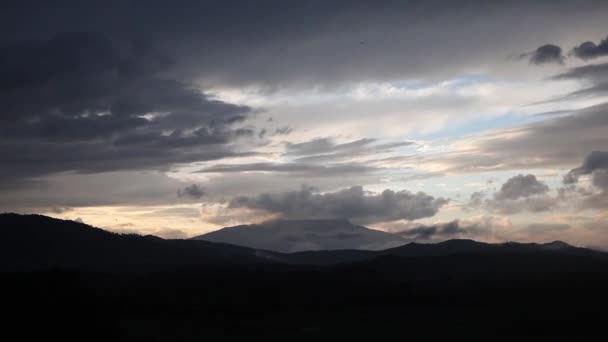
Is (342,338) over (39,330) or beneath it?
beneath

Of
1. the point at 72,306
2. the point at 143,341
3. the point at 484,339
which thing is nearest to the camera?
the point at 72,306

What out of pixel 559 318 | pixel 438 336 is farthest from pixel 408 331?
pixel 559 318

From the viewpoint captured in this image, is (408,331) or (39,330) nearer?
(39,330)

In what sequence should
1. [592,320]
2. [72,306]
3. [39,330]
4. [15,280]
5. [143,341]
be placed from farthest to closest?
[592,320]
[143,341]
[15,280]
[72,306]
[39,330]

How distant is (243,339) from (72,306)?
6772 cm

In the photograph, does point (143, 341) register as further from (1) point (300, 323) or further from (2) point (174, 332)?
(1) point (300, 323)

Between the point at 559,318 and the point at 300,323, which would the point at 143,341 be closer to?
the point at 300,323

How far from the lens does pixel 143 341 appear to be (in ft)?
451

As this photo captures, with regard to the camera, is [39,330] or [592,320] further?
[592,320]

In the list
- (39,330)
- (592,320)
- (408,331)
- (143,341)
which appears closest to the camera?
(39,330)

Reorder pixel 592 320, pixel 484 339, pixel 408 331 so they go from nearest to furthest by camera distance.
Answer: pixel 484 339
pixel 408 331
pixel 592 320

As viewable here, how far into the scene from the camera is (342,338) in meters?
157

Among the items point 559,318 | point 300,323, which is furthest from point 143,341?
point 559,318

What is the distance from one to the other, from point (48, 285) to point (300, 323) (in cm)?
10408
